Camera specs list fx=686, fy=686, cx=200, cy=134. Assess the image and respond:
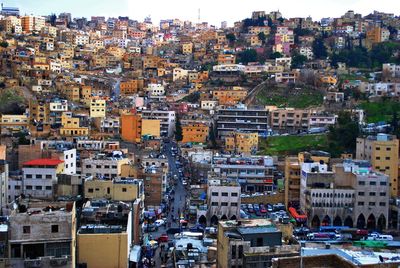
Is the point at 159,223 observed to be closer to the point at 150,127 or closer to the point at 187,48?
the point at 150,127

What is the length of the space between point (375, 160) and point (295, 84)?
22247 mm

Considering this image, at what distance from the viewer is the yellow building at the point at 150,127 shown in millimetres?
41156

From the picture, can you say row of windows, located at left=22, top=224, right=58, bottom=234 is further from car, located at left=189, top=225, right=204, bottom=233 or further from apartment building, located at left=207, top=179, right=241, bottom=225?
apartment building, located at left=207, top=179, right=241, bottom=225

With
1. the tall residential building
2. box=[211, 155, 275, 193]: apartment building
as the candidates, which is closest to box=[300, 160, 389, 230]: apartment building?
the tall residential building

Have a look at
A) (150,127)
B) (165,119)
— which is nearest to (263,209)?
(150,127)

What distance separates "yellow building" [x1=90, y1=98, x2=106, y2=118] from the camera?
43.8 m

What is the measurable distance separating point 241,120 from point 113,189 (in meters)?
21.9

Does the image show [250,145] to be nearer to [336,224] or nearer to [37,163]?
[336,224]

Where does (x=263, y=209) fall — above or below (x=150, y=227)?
above

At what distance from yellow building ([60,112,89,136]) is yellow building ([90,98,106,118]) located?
355 cm

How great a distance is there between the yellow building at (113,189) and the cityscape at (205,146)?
48mm

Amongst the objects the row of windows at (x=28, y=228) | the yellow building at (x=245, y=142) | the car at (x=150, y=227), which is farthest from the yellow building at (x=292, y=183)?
the row of windows at (x=28, y=228)

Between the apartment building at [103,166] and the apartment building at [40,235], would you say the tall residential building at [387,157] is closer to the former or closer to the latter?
the apartment building at [103,166]

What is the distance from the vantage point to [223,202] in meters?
27.5
